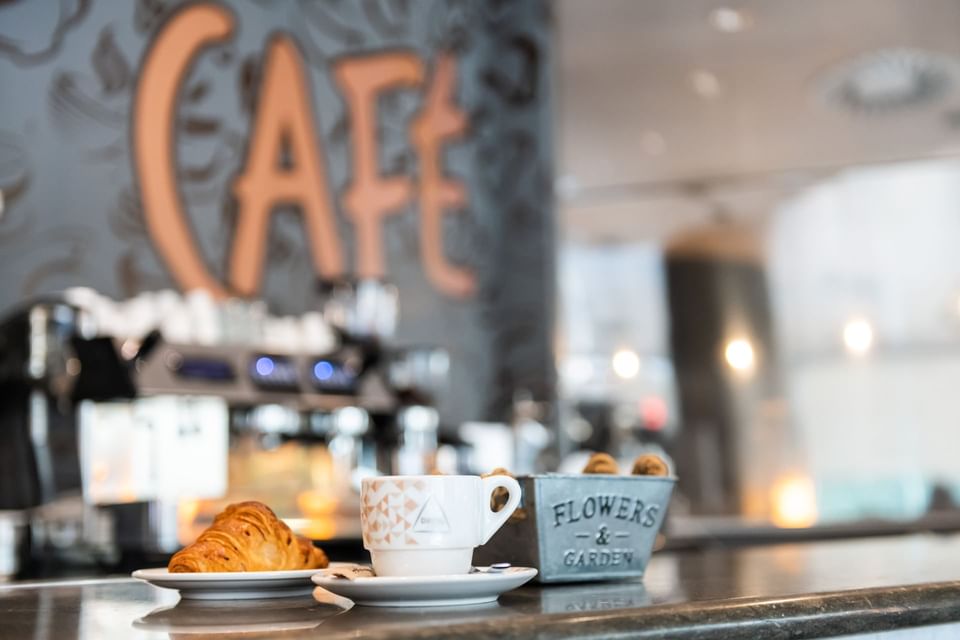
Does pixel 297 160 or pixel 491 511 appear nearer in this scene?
pixel 491 511

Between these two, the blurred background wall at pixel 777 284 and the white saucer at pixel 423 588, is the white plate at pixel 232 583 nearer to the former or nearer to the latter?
the white saucer at pixel 423 588

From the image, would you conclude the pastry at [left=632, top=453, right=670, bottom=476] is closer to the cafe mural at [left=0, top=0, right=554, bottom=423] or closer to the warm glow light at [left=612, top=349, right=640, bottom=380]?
the cafe mural at [left=0, top=0, right=554, bottom=423]

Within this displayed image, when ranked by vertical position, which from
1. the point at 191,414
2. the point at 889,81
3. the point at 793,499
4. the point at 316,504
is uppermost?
the point at 889,81

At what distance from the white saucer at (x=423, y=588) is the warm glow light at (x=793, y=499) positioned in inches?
183

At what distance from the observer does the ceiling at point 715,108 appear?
15.4 feet

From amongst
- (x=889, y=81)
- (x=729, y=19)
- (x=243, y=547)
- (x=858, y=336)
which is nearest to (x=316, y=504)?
(x=243, y=547)

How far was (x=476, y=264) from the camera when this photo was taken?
4.17 meters

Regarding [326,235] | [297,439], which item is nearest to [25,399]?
[297,439]

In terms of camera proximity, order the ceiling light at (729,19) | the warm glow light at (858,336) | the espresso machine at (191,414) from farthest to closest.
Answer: the warm glow light at (858,336) < the ceiling light at (729,19) < the espresso machine at (191,414)

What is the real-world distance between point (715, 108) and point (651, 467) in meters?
4.45

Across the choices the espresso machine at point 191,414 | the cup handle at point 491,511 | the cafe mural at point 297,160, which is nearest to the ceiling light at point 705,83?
the cafe mural at point 297,160

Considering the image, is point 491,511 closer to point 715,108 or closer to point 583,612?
point 583,612

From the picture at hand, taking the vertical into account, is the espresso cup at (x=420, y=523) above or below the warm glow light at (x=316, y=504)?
above

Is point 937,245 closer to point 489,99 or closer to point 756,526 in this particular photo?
point 756,526
